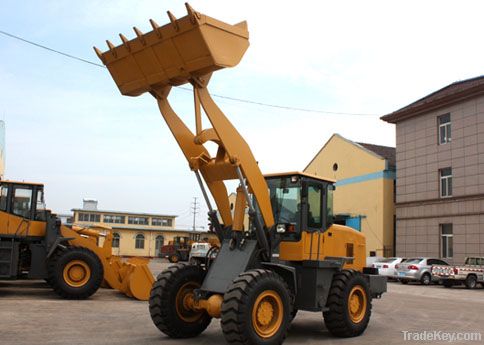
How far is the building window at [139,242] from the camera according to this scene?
74225mm

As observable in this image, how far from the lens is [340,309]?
9.46 m

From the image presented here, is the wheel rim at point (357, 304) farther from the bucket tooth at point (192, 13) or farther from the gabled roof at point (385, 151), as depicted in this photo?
the gabled roof at point (385, 151)

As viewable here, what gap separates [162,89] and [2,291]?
10466 millimetres

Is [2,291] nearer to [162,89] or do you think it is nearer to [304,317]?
[304,317]

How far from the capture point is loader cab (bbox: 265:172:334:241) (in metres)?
9.27

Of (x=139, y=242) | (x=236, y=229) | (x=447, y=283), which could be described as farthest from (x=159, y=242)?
(x=236, y=229)

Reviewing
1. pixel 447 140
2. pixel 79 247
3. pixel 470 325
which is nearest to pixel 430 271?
pixel 447 140

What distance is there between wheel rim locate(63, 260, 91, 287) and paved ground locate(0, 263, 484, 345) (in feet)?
1.86

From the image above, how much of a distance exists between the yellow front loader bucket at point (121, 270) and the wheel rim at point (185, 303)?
5.82 metres

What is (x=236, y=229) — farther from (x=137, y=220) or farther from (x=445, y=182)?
(x=137, y=220)

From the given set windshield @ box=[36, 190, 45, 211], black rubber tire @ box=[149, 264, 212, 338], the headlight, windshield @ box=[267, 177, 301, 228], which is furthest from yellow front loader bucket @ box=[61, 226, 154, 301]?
the headlight

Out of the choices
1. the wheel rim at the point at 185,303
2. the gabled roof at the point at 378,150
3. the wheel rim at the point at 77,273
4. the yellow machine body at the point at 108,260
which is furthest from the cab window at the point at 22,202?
the gabled roof at the point at 378,150

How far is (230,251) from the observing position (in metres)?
8.77

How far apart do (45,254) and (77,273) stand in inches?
40.0
